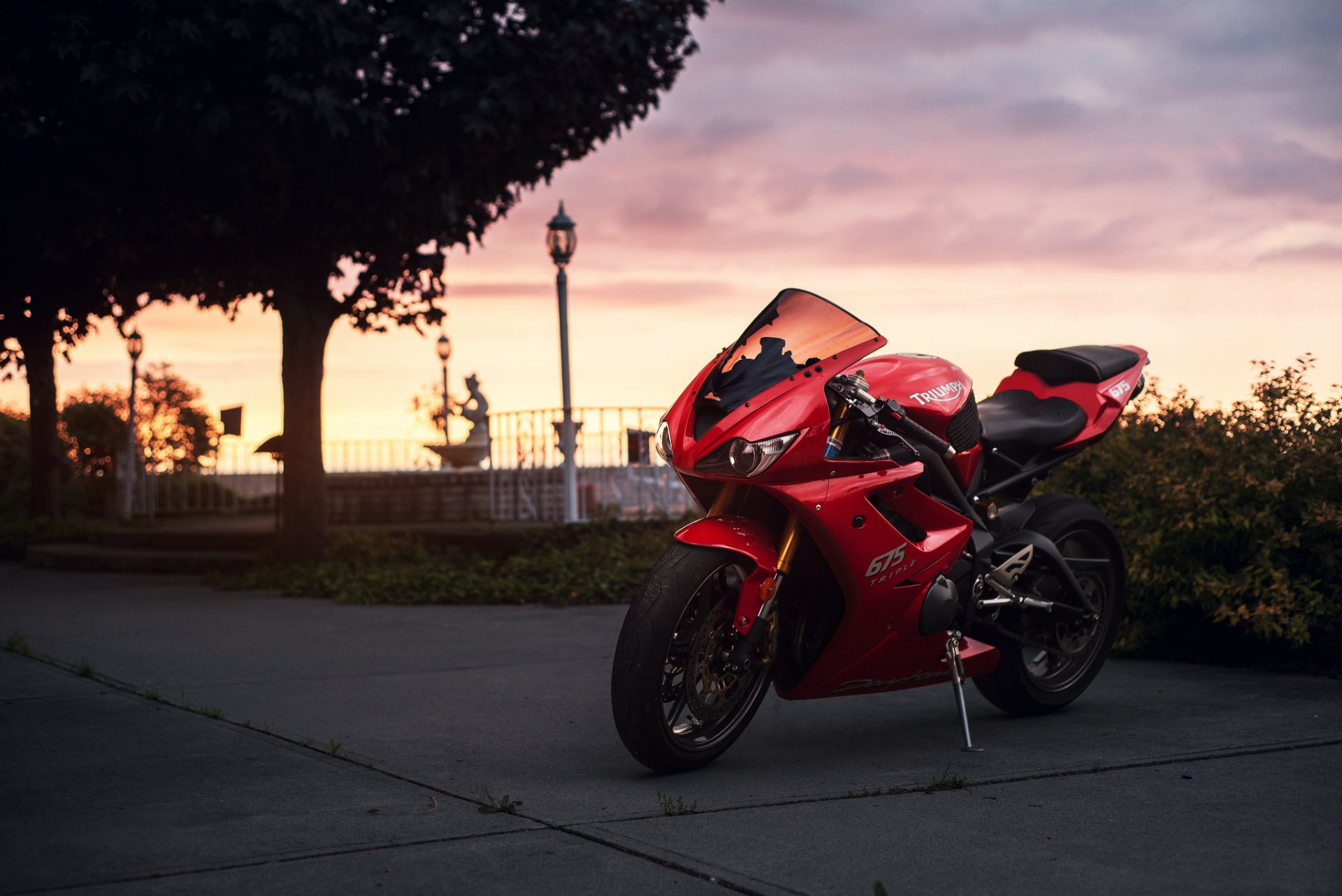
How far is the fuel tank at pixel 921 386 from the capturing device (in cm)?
445

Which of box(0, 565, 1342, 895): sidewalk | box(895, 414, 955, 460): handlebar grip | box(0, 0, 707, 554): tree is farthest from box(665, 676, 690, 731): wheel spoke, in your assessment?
box(0, 0, 707, 554): tree

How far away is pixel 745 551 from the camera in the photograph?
3.98 m

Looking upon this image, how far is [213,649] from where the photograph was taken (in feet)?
23.9

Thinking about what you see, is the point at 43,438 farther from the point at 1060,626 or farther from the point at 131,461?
the point at 1060,626

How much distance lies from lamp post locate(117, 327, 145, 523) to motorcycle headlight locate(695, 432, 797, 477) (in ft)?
62.3

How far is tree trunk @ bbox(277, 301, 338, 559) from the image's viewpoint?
12445 mm

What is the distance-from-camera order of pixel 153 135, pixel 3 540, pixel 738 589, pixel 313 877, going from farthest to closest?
pixel 3 540 < pixel 153 135 < pixel 738 589 < pixel 313 877

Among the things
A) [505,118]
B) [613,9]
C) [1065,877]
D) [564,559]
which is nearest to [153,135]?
[505,118]

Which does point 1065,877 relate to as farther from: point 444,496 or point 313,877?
point 444,496

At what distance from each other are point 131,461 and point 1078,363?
19664mm

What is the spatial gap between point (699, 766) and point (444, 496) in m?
13.9

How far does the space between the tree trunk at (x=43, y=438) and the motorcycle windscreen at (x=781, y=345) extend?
16637 mm

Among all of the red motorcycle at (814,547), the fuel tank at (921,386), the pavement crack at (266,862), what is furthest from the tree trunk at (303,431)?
the pavement crack at (266,862)

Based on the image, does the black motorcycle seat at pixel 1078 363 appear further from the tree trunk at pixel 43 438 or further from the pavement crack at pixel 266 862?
the tree trunk at pixel 43 438
